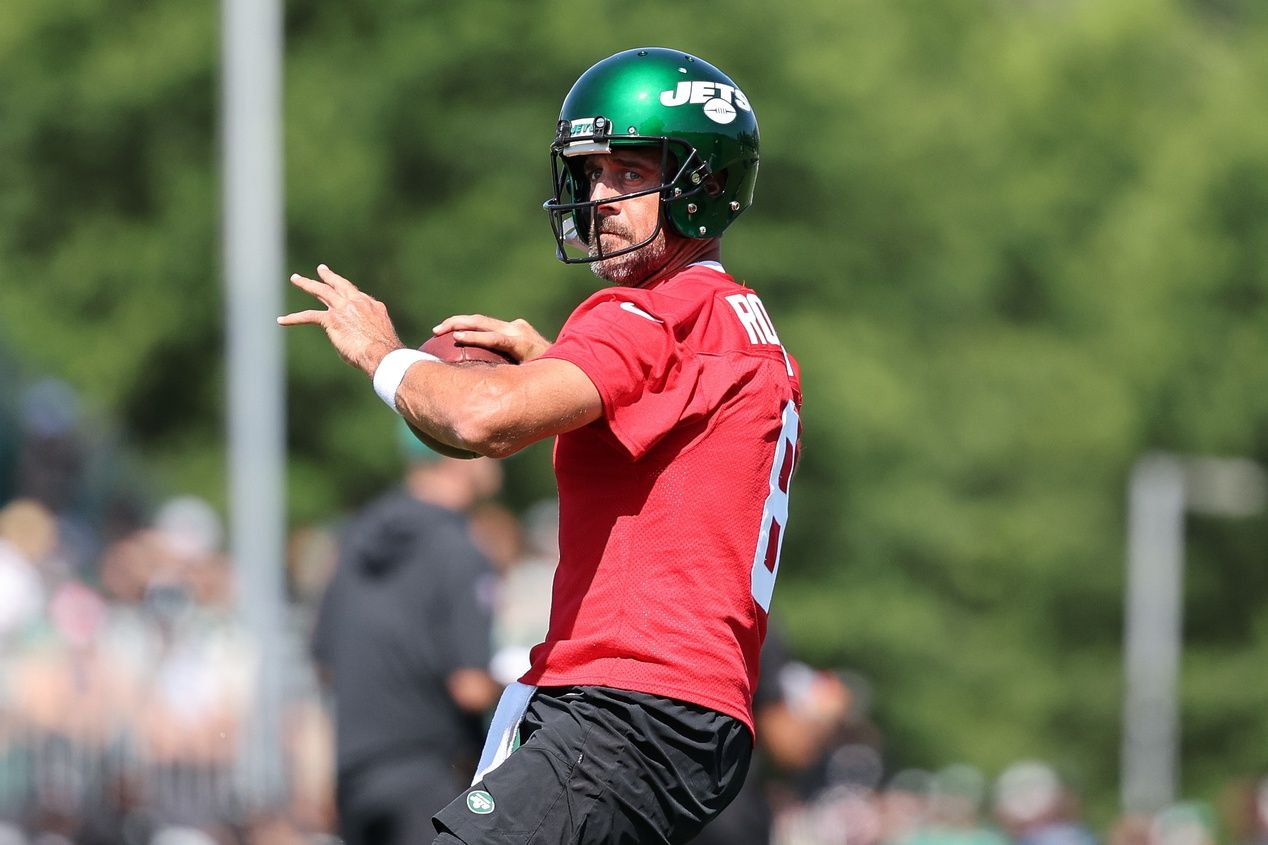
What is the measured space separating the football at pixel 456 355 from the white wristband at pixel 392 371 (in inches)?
3.3

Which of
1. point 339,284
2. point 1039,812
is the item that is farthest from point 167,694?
point 1039,812

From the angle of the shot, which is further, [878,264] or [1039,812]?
[878,264]

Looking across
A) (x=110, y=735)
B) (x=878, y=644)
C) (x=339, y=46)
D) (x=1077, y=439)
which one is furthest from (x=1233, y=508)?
(x=110, y=735)

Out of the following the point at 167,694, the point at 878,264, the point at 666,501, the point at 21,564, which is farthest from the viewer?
the point at 878,264

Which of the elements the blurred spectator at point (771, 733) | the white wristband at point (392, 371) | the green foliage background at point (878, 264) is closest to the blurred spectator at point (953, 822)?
the green foliage background at point (878, 264)

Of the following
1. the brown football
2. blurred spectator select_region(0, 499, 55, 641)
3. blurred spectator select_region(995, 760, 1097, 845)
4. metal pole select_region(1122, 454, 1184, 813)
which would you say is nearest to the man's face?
the brown football

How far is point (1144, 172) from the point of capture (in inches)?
1551

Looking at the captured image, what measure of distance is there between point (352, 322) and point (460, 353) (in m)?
0.26

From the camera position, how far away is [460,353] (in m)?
4.65

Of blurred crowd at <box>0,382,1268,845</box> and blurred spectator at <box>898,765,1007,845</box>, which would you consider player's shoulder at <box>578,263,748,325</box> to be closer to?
blurred crowd at <box>0,382,1268,845</box>

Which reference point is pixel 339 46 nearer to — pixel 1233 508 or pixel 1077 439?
pixel 1077 439

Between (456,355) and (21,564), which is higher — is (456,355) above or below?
below

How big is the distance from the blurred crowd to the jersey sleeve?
3.35m

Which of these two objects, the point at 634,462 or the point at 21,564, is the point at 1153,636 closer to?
the point at 21,564
